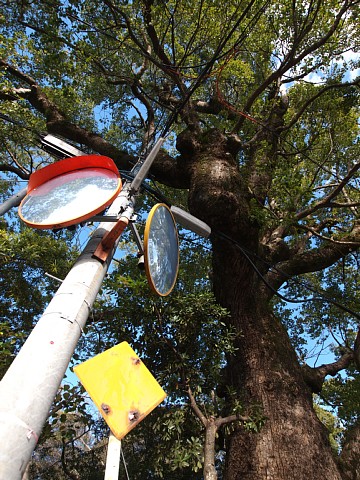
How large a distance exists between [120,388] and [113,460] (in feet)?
0.94

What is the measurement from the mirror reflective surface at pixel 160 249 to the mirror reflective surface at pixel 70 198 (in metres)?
0.32

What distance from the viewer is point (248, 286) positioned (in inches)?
191

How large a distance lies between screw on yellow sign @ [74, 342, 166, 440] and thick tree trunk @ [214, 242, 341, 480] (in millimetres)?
2181

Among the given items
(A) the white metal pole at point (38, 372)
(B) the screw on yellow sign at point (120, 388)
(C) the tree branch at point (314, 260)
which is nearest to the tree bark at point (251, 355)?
(C) the tree branch at point (314, 260)

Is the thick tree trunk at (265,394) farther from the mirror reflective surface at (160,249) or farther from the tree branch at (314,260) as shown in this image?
the mirror reflective surface at (160,249)

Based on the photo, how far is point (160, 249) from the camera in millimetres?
2354

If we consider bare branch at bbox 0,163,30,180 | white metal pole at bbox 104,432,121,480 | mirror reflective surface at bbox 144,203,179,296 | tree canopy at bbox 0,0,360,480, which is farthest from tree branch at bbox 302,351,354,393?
bare branch at bbox 0,163,30,180

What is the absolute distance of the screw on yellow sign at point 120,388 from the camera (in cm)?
150

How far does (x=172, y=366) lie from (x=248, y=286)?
170 centimetres

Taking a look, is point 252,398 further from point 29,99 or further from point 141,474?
point 29,99

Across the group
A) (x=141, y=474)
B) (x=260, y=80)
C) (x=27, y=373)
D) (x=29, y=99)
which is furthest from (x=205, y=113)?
(x=27, y=373)

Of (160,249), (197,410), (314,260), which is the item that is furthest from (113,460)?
(314,260)

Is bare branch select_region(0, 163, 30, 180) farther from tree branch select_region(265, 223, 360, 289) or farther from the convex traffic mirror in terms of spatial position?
the convex traffic mirror

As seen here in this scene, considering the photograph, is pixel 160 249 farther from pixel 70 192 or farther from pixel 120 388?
pixel 120 388
